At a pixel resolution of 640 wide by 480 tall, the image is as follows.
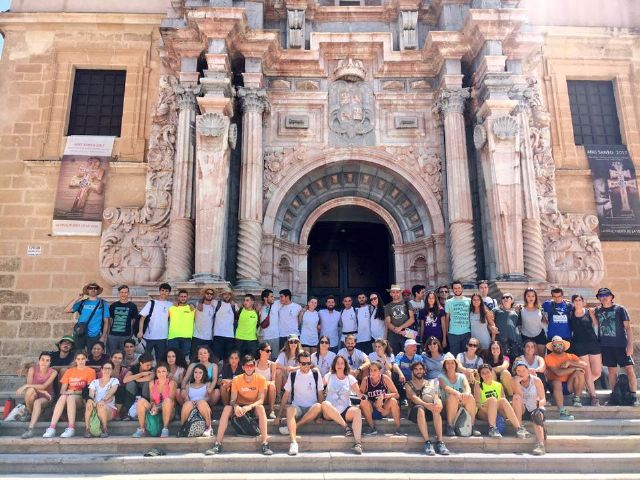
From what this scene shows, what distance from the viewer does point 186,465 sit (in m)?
7.71

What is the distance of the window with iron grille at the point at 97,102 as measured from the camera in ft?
50.4

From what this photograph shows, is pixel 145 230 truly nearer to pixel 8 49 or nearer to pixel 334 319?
pixel 334 319

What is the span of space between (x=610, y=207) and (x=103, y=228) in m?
12.8

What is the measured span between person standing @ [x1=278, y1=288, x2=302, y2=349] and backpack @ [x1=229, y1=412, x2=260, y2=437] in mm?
2534

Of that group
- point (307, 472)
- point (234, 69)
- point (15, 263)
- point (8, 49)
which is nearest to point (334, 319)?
point (307, 472)

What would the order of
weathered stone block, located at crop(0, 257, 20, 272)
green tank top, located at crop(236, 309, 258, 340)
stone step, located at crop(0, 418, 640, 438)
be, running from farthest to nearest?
weathered stone block, located at crop(0, 257, 20, 272) → green tank top, located at crop(236, 309, 258, 340) → stone step, located at crop(0, 418, 640, 438)

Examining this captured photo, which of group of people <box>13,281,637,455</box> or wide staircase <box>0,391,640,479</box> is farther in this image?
group of people <box>13,281,637,455</box>

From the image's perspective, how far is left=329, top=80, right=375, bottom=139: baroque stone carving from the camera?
47.5ft

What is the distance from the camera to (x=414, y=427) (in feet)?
28.6

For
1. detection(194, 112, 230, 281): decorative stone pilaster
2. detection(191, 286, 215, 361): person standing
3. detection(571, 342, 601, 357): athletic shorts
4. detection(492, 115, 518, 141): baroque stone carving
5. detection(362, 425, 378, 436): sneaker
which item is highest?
detection(492, 115, 518, 141): baroque stone carving

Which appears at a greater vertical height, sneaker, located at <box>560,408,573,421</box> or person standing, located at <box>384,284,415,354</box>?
person standing, located at <box>384,284,415,354</box>

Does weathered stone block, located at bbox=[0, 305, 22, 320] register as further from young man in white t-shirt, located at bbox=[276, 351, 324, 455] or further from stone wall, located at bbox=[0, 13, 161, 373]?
young man in white t-shirt, located at bbox=[276, 351, 324, 455]

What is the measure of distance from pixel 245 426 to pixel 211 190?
6014 mm

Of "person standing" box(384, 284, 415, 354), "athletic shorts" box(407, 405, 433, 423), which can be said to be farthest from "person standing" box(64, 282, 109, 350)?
"athletic shorts" box(407, 405, 433, 423)
